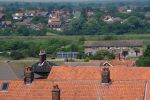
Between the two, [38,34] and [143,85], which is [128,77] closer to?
[143,85]

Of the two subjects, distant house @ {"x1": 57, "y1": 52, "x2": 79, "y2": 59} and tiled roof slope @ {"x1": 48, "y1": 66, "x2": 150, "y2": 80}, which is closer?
tiled roof slope @ {"x1": 48, "y1": 66, "x2": 150, "y2": 80}

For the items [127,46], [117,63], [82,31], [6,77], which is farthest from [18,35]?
[6,77]

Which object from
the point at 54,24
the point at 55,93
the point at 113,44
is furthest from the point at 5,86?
the point at 54,24

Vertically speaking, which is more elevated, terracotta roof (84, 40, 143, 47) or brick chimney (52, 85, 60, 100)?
brick chimney (52, 85, 60, 100)

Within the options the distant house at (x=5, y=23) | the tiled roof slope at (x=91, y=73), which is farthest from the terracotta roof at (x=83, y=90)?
the distant house at (x=5, y=23)

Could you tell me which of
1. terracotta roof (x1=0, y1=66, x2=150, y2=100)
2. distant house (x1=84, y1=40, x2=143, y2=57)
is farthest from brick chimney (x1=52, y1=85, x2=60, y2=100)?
distant house (x1=84, y1=40, x2=143, y2=57)

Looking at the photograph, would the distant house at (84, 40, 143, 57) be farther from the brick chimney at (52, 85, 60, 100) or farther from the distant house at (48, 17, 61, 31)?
the brick chimney at (52, 85, 60, 100)
